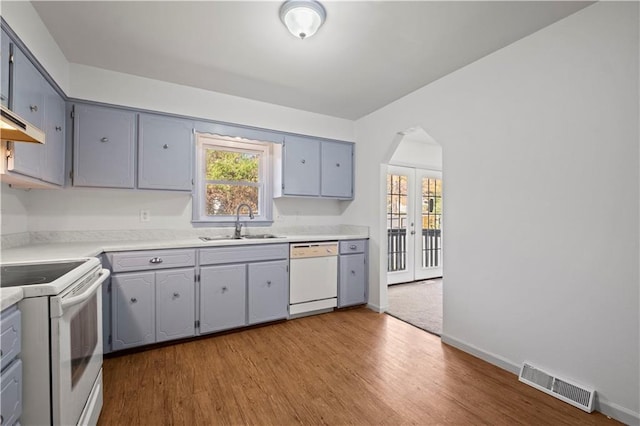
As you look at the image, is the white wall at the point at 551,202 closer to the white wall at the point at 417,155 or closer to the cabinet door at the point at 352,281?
the cabinet door at the point at 352,281

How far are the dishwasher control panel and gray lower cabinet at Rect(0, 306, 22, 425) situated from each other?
7.75 feet

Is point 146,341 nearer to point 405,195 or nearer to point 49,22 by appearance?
point 49,22

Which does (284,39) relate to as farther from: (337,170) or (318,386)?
(318,386)

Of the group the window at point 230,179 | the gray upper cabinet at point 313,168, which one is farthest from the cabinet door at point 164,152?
the gray upper cabinet at point 313,168

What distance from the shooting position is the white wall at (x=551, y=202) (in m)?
1.76

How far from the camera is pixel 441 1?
186cm

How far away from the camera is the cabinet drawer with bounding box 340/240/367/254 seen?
3696mm

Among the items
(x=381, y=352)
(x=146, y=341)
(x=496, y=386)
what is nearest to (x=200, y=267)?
(x=146, y=341)

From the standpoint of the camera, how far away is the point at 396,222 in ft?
16.6

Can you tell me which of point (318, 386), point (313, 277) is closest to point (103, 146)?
point (313, 277)

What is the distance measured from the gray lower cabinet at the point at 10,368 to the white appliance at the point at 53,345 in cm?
3

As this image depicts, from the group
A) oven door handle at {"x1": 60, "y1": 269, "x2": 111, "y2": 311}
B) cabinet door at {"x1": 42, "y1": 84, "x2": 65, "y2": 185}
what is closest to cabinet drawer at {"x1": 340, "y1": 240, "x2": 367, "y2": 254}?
oven door handle at {"x1": 60, "y1": 269, "x2": 111, "y2": 311}

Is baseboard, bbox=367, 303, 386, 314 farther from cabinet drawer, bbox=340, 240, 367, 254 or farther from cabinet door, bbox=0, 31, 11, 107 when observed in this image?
cabinet door, bbox=0, 31, 11, 107

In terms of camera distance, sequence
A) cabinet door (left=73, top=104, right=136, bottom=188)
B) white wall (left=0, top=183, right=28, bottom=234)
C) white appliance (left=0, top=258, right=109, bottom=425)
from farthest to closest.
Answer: cabinet door (left=73, top=104, right=136, bottom=188) < white wall (left=0, top=183, right=28, bottom=234) < white appliance (left=0, top=258, right=109, bottom=425)
